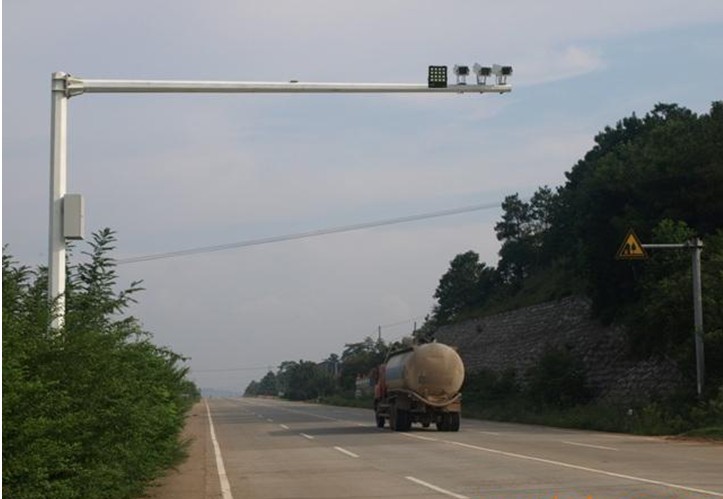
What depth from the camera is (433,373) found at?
116ft

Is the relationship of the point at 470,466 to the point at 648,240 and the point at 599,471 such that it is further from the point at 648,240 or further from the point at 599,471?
the point at 648,240

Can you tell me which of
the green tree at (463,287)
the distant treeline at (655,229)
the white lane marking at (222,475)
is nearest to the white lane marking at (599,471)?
the white lane marking at (222,475)

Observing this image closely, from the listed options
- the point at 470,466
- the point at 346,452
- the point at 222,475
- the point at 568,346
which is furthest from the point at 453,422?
the point at 568,346

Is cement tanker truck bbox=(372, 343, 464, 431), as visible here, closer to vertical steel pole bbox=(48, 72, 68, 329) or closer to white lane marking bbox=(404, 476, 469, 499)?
white lane marking bbox=(404, 476, 469, 499)

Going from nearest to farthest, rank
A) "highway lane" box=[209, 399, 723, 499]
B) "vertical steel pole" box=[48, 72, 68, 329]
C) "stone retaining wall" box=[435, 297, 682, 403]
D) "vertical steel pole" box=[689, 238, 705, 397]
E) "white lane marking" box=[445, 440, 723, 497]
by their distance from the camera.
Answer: "vertical steel pole" box=[48, 72, 68, 329]
"white lane marking" box=[445, 440, 723, 497]
"highway lane" box=[209, 399, 723, 499]
"vertical steel pole" box=[689, 238, 705, 397]
"stone retaining wall" box=[435, 297, 682, 403]

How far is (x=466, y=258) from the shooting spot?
115562 millimetres

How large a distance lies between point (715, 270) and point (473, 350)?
42884 millimetres

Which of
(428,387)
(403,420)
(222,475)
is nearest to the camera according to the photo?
(222,475)

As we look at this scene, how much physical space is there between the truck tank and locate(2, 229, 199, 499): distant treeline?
64.6 feet

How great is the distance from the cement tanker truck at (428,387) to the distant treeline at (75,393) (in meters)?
19.7

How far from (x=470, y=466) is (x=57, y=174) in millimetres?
11246

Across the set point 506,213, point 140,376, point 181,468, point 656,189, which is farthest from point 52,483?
point 506,213

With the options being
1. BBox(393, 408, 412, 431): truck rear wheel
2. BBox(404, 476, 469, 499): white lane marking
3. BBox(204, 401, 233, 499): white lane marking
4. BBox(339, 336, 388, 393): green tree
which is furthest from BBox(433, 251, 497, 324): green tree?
BBox(404, 476, 469, 499): white lane marking

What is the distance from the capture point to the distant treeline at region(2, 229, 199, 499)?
9.77 m
